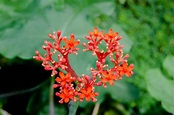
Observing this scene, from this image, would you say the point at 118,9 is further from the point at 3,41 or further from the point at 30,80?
the point at 3,41

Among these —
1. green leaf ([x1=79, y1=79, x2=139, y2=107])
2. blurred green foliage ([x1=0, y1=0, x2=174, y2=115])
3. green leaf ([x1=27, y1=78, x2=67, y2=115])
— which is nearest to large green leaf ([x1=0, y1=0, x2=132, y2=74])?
blurred green foliage ([x1=0, y1=0, x2=174, y2=115])

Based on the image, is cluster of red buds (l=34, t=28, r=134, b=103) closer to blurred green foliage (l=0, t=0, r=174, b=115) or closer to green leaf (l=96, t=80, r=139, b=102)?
blurred green foliage (l=0, t=0, r=174, b=115)

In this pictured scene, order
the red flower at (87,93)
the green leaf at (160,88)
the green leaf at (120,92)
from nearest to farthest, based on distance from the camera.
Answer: the red flower at (87,93) < the green leaf at (160,88) < the green leaf at (120,92)

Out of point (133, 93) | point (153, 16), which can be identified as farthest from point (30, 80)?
point (153, 16)

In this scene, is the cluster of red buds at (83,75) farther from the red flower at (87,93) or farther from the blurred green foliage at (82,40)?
the blurred green foliage at (82,40)

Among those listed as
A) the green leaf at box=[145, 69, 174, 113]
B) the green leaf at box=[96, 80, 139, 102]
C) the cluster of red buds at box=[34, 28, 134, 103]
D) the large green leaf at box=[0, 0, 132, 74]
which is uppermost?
the large green leaf at box=[0, 0, 132, 74]

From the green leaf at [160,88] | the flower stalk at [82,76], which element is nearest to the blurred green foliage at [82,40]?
the green leaf at [160,88]

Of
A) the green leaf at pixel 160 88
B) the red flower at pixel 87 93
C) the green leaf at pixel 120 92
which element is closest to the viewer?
the red flower at pixel 87 93

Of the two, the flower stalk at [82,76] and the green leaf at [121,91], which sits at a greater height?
the green leaf at [121,91]

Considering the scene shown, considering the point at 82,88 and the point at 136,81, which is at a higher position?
the point at 136,81
